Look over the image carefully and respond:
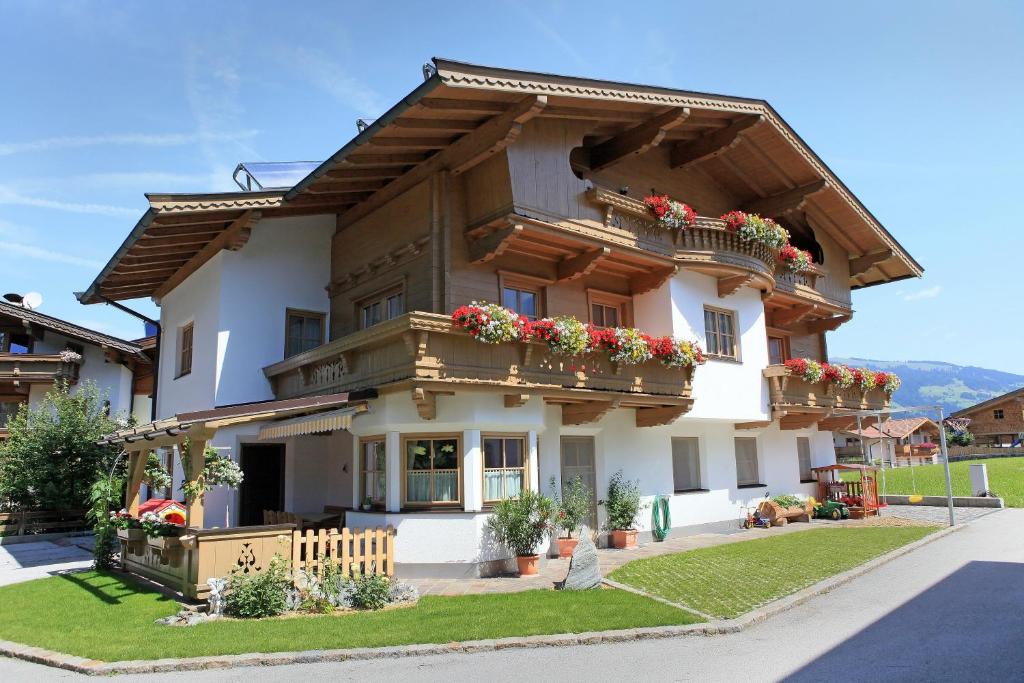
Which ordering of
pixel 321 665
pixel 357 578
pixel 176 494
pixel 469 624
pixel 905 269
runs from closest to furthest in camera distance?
1. pixel 321 665
2. pixel 469 624
3. pixel 357 578
4. pixel 176 494
5. pixel 905 269

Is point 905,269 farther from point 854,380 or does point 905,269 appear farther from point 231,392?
point 231,392

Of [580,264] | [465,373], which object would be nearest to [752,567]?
[465,373]

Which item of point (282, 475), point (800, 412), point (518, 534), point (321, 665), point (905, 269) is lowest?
point (321, 665)

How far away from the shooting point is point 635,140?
16.2 meters

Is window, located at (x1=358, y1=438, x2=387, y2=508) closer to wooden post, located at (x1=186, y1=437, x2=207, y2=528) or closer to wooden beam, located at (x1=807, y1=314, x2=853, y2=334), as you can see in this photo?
wooden post, located at (x1=186, y1=437, x2=207, y2=528)

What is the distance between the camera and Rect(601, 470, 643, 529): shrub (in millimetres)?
15999

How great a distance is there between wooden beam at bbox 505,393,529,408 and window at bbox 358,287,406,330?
314 cm

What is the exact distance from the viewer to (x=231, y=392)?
1627cm

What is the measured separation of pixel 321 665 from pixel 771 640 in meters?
5.11

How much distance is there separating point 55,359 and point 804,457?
25.9 metres

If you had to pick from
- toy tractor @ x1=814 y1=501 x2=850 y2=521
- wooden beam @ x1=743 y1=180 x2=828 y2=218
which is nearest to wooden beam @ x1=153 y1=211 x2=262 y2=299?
wooden beam @ x1=743 y1=180 x2=828 y2=218

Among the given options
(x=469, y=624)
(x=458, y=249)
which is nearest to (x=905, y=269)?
(x=458, y=249)

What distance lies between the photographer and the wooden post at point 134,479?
45.1ft

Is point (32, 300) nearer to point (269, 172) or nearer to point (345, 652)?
point (269, 172)
